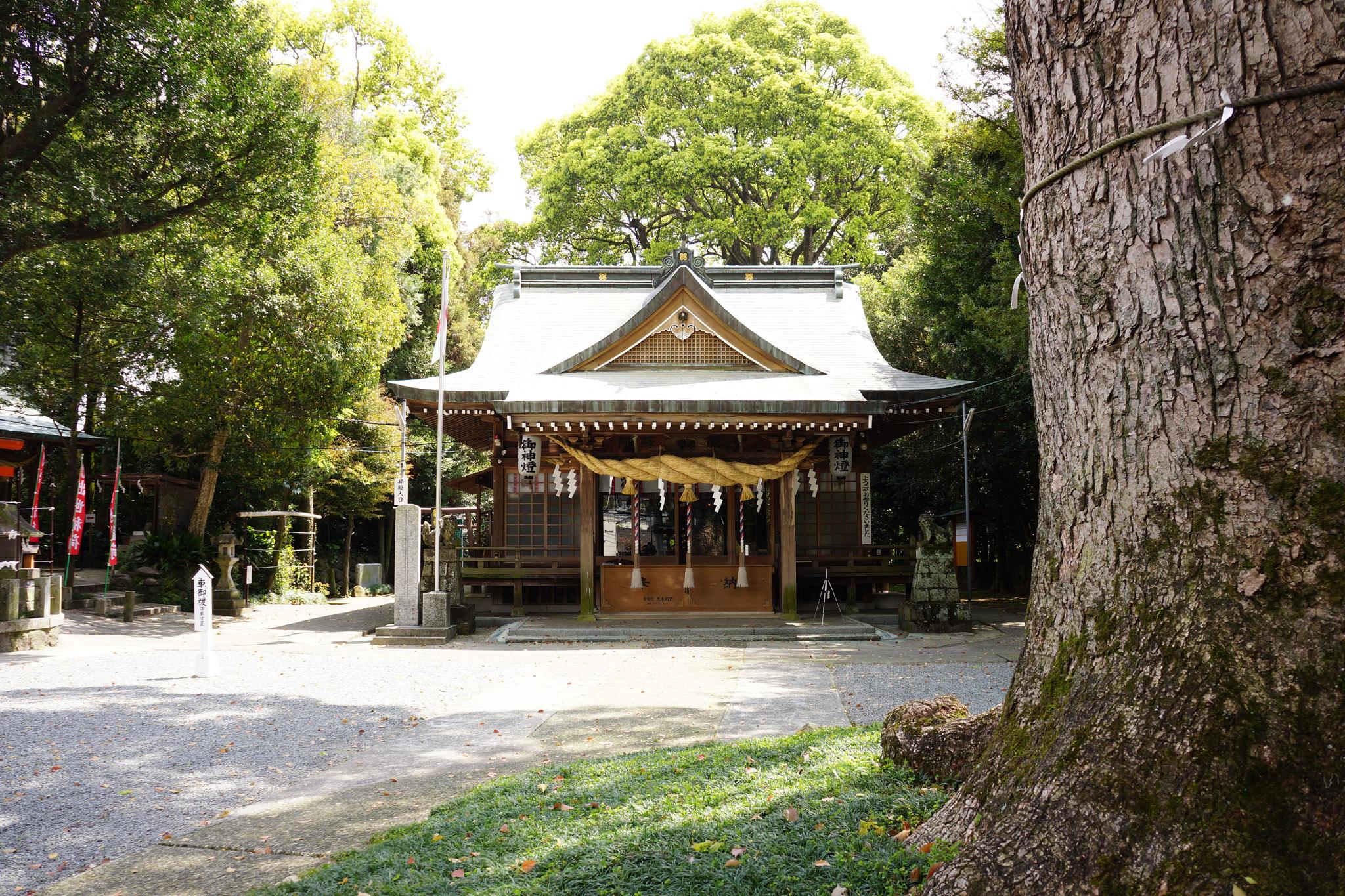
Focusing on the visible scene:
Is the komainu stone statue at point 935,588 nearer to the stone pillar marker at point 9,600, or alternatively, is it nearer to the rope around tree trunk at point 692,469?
the rope around tree trunk at point 692,469

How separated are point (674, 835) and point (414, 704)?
16.7 feet

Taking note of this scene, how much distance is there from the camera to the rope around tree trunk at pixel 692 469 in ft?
43.9

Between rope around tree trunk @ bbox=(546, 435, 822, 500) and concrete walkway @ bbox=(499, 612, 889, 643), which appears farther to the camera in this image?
rope around tree trunk @ bbox=(546, 435, 822, 500)

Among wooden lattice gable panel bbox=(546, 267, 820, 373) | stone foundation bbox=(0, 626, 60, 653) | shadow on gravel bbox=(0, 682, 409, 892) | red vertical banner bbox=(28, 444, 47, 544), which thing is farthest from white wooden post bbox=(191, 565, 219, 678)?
red vertical banner bbox=(28, 444, 47, 544)

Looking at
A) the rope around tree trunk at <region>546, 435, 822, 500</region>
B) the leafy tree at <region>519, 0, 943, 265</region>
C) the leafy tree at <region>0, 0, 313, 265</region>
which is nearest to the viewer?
the leafy tree at <region>0, 0, 313, 265</region>

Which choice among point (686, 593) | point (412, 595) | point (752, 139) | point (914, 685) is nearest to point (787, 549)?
point (686, 593)

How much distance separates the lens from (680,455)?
13945 millimetres

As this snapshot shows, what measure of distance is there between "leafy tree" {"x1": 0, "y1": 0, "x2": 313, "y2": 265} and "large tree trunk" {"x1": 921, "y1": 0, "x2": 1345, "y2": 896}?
1088 cm

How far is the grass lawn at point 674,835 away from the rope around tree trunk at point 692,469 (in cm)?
867

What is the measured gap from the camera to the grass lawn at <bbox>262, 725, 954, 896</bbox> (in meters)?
2.97

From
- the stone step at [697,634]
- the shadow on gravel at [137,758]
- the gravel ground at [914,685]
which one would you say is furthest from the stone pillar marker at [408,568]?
the gravel ground at [914,685]

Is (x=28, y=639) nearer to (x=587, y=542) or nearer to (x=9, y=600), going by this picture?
(x=9, y=600)

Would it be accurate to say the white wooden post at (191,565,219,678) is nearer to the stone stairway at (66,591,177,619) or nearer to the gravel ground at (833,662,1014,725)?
the gravel ground at (833,662,1014,725)

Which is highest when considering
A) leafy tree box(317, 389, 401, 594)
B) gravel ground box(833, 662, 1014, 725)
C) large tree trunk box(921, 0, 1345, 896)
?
leafy tree box(317, 389, 401, 594)
